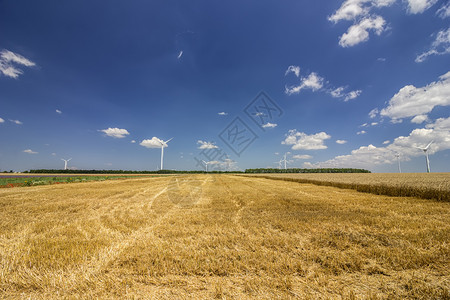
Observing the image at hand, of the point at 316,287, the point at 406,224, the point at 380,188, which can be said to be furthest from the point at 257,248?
the point at 380,188

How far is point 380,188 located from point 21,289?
18.4 metres

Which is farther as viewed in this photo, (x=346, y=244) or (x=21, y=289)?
(x=346, y=244)

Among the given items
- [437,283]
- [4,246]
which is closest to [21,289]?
[4,246]

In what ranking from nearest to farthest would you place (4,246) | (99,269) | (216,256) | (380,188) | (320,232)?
(99,269) < (216,256) < (4,246) < (320,232) < (380,188)

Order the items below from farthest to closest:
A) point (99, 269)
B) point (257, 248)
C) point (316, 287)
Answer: point (257, 248), point (99, 269), point (316, 287)

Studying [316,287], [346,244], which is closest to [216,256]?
[316,287]

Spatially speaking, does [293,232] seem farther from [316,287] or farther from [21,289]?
[21,289]

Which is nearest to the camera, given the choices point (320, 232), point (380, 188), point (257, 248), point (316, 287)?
point (316, 287)

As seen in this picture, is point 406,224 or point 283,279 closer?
point 283,279

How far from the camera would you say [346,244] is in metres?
4.35

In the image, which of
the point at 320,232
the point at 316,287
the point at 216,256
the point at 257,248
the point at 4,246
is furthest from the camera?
the point at 320,232

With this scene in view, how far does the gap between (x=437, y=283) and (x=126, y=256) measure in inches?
222

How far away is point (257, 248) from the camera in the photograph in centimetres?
423

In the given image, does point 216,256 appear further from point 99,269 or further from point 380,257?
point 380,257
